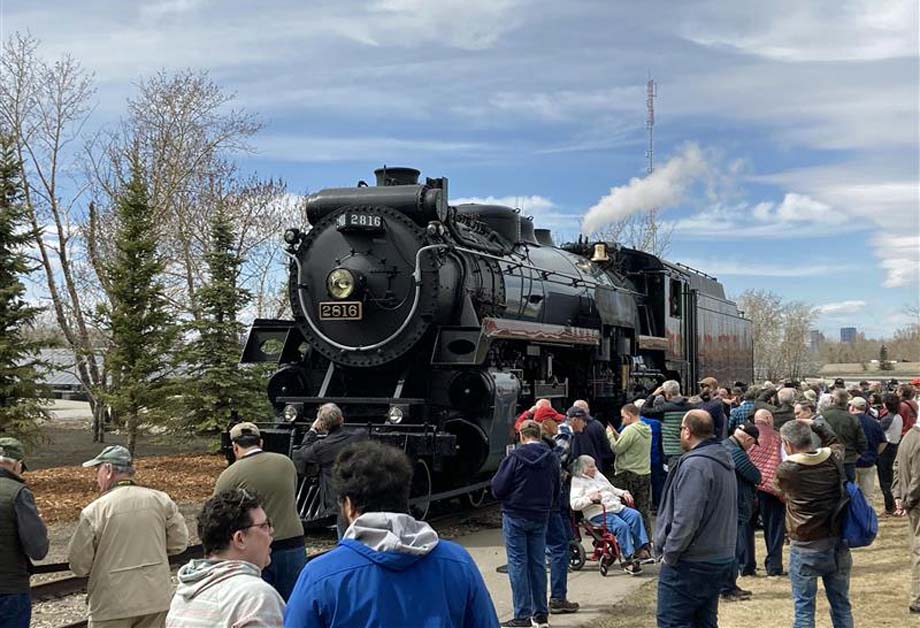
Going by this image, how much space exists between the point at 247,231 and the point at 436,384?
64.8ft

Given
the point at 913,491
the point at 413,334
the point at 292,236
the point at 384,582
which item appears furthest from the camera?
the point at 292,236

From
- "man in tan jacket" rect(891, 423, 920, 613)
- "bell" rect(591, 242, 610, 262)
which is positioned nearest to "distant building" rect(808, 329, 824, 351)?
"bell" rect(591, 242, 610, 262)

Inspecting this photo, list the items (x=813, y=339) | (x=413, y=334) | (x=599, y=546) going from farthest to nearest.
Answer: (x=813, y=339)
(x=413, y=334)
(x=599, y=546)

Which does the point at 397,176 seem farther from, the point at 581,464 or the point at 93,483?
the point at 93,483

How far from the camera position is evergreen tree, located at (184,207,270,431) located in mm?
19406

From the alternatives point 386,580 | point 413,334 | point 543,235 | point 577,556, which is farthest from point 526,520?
point 543,235

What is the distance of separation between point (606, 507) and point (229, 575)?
271 inches

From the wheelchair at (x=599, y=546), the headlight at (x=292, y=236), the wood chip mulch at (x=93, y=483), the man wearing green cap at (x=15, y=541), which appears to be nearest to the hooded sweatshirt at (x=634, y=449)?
the wheelchair at (x=599, y=546)

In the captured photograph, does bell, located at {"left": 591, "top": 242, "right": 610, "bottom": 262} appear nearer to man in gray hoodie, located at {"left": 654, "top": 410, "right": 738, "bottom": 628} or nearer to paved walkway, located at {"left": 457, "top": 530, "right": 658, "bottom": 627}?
paved walkway, located at {"left": 457, "top": 530, "right": 658, "bottom": 627}

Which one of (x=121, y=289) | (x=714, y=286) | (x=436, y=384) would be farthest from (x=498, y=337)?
(x=714, y=286)

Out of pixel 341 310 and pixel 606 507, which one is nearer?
pixel 606 507

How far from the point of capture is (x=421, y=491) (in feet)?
35.8

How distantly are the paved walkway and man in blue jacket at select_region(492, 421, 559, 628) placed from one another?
0.43 meters

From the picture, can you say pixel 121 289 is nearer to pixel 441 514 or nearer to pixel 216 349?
pixel 216 349
